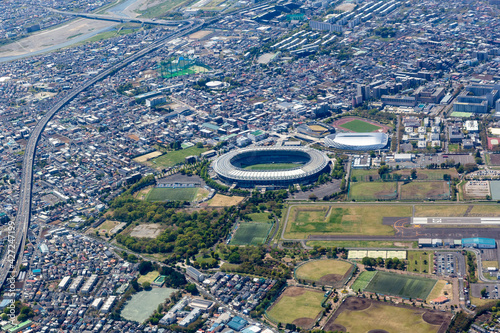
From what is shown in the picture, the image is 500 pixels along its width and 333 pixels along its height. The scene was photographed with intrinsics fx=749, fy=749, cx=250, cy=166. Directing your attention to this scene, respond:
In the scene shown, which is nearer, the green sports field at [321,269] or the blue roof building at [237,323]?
the blue roof building at [237,323]

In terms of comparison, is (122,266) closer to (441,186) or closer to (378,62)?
(441,186)

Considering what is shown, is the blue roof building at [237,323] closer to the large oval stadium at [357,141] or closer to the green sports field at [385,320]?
the green sports field at [385,320]

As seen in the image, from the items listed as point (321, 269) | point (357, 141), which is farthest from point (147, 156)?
point (321, 269)

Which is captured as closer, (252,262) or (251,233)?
(252,262)

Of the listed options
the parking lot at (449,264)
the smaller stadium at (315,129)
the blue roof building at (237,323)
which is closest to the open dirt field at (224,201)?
the smaller stadium at (315,129)

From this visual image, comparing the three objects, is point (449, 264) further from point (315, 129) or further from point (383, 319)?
point (315, 129)

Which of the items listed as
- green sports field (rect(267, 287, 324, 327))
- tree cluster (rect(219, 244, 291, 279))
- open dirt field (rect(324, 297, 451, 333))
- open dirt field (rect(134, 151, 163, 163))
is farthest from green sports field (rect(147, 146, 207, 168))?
open dirt field (rect(324, 297, 451, 333))

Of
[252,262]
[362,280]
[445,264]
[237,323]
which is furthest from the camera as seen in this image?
[252,262]
